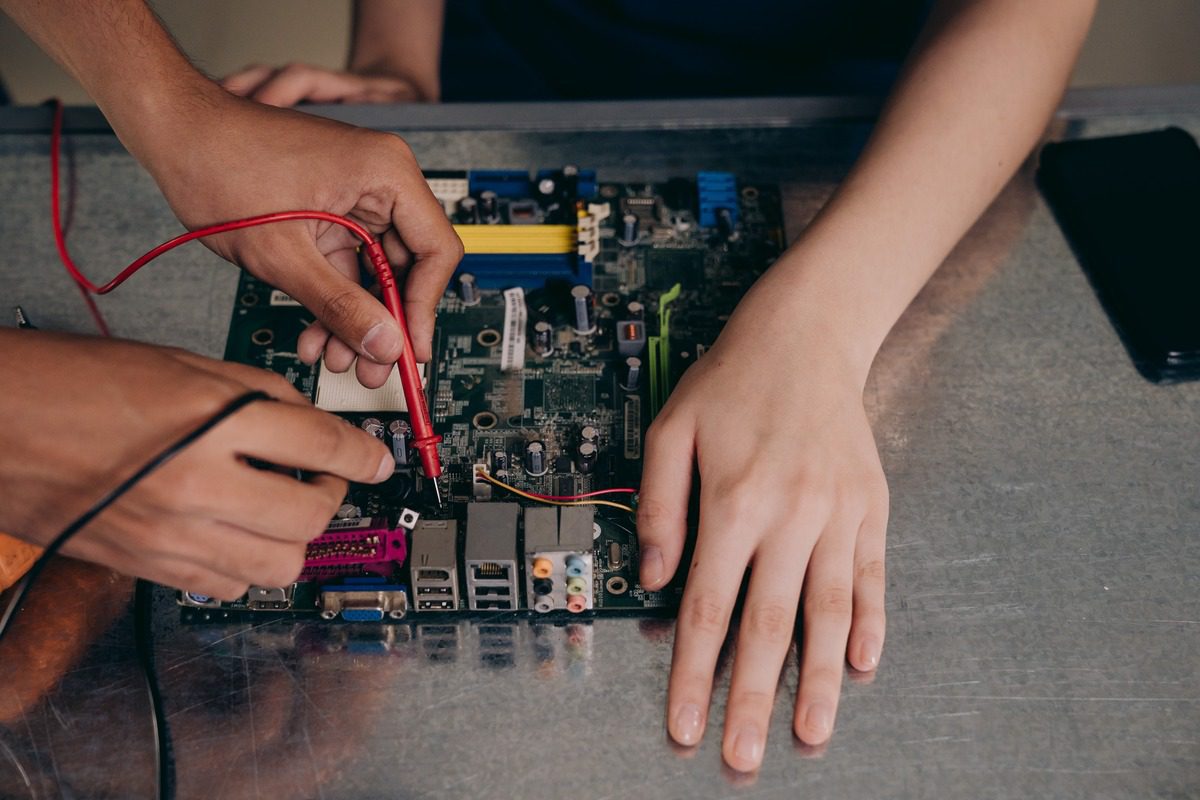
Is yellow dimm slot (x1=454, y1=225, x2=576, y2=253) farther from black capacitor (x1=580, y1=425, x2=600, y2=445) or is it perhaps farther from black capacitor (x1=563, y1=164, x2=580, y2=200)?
black capacitor (x1=580, y1=425, x2=600, y2=445)

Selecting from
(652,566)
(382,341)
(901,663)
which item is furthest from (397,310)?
(901,663)

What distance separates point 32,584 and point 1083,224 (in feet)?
5.95

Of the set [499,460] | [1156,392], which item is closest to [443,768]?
[499,460]

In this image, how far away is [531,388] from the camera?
59.3 inches

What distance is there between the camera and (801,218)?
1757 mm

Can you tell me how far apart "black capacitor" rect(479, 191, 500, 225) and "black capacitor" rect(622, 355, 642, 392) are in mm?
380

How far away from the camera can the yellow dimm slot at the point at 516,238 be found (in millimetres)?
1594

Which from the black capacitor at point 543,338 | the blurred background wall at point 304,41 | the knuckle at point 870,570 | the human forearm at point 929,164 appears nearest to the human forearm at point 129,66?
the black capacitor at point 543,338

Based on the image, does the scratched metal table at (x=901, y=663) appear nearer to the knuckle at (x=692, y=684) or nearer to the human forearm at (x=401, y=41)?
the knuckle at (x=692, y=684)

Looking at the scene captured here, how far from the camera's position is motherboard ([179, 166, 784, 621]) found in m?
1.29

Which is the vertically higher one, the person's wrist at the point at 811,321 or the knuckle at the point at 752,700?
the person's wrist at the point at 811,321

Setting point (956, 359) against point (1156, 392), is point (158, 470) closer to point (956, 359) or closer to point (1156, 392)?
point (956, 359)

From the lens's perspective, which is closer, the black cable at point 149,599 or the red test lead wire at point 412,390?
the black cable at point 149,599

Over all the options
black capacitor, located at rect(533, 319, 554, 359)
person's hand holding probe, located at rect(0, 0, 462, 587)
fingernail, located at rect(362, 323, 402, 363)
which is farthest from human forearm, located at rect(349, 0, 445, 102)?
fingernail, located at rect(362, 323, 402, 363)
